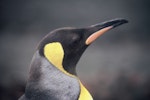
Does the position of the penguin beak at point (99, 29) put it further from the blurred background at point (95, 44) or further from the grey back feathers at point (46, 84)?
the blurred background at point (95, 44)

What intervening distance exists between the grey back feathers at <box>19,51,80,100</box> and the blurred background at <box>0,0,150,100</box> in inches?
57.8

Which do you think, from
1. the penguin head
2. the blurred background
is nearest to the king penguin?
the penguin head

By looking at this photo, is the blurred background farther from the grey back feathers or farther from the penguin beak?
the grey back feathers

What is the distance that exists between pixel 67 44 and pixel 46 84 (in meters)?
0.15

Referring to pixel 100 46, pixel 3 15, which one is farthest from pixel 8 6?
pixel 100 46

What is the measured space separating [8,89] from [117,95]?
676 millimetres

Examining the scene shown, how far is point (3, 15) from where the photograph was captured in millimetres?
3172

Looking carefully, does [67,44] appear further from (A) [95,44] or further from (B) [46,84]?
(A) [95,44]

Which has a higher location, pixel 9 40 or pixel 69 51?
pixel 69 51

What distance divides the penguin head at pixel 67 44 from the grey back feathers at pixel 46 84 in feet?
0.08

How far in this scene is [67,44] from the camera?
1670 millimetres

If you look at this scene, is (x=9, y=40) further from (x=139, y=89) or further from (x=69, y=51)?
(x=69, y=51)

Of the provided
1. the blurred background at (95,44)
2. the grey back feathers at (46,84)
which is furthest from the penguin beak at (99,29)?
the blurred background at (95,44)

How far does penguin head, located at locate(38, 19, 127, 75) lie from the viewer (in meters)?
1.63
